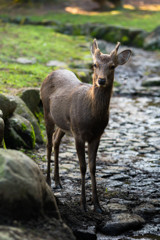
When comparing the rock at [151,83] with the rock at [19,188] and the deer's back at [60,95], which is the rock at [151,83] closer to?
the deer's back at [60,95]

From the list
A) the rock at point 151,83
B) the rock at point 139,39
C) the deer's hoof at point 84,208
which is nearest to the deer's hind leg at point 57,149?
the deer's hoof at point 84,208

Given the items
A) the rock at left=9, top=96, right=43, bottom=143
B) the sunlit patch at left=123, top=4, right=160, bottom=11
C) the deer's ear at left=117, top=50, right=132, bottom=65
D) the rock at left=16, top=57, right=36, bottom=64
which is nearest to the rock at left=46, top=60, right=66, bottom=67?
the rock at left=16, top=57, right=36, bottom=64

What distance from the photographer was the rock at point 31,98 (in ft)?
26.4

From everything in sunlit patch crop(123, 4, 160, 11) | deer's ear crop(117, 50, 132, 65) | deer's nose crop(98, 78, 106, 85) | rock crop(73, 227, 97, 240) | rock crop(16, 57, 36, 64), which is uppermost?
deer's ear crop(117, 50, 132, 65)

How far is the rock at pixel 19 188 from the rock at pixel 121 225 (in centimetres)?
92

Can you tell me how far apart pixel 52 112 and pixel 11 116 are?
136 cm

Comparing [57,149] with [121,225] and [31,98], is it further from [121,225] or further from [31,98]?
[31,98]

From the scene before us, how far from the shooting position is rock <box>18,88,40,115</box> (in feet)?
26.4

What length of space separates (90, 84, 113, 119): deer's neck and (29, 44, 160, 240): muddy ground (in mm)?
1097

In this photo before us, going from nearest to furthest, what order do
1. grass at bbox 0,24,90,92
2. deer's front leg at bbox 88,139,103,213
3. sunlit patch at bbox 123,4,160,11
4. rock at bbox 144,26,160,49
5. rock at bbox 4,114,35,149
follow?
deer's front leg at bbox 88,139,103,213, rock at bbox 4,114,35,149, grass at bbox 0,24,90,92, rock at bbox 144,26,160,49, sunlit patch at bbox 123,4,160,11

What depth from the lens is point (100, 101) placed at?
5020 mm

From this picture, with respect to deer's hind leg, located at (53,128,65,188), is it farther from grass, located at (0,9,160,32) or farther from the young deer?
grass, located at (0,9,160,32)

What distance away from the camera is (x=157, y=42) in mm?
17906

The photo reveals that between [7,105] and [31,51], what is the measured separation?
7.38 m
